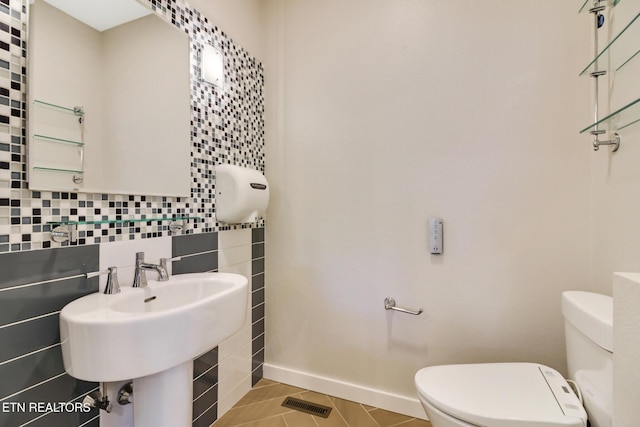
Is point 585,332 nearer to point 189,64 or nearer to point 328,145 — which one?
point 328,145

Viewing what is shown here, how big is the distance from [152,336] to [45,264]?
42 centimetres

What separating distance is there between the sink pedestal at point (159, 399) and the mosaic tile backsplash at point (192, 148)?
51 cm

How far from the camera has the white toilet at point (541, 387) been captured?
2.83ft

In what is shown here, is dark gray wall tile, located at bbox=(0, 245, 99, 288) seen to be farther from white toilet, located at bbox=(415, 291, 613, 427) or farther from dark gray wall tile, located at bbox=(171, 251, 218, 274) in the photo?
white toilet, located at bbox=(415, 291, 613, 427)

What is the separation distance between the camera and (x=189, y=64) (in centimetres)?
135

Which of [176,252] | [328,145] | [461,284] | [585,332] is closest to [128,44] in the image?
[176,252]

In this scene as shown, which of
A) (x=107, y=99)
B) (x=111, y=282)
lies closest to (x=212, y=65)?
(x=107, y=99)

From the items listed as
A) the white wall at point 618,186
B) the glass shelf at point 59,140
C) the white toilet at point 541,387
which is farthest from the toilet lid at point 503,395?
the glass shelf at point 59,140

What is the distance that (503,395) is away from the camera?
Result: 3.27ft

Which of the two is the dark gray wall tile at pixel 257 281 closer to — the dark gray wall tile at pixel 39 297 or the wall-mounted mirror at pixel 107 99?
the wall-mounted mirror at pixel 107 99

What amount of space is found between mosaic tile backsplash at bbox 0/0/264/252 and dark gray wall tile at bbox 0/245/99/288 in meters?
0.02

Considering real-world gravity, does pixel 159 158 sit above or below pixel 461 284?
above

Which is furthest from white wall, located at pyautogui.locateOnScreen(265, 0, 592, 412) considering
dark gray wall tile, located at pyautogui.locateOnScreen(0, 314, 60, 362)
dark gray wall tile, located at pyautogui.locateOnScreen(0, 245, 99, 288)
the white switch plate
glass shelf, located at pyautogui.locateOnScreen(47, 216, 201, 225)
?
dark gray wall tile, located at pyautogui.locateOnScreen(0, 314, 60, 362)

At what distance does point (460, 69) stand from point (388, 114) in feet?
1.30
